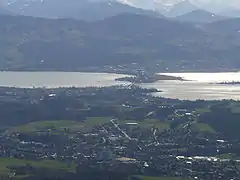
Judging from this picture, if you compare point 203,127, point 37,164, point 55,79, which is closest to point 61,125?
point 203,127

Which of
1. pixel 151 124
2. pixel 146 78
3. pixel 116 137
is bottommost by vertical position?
pixel 146 78

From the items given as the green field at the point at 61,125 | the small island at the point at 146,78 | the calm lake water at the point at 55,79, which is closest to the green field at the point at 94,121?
A: the green field at the point at 61,125

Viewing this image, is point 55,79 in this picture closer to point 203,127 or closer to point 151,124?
point 151,124

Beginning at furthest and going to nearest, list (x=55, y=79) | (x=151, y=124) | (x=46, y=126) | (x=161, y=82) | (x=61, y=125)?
(x=55, y=79)
(x=161, y=82)
(x=61, y=125)
(x=151, y=124)
(x=46, y=126)

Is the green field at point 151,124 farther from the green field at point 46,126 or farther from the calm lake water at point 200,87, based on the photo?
→ the calm lake water at point 200,87

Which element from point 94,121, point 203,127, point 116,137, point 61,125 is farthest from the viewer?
point 94,121

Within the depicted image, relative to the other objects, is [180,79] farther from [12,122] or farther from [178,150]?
[178,150]
